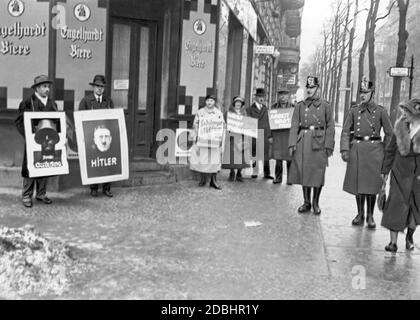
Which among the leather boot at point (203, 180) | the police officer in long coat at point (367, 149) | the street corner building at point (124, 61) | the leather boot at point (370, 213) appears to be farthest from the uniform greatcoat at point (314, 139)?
the street corner building at point (124, 61)

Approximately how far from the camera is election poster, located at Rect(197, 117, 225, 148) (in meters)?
9.90

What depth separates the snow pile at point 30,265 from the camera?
457 centimetres

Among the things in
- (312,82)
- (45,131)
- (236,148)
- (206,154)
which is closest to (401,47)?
(236,148)

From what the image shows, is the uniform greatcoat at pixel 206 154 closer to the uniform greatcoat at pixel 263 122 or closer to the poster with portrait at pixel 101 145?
the uniform greatcoat at pixel 263 122

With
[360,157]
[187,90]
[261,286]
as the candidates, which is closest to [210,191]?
[187,90]

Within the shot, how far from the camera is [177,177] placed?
1040 cm

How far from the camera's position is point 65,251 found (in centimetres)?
545

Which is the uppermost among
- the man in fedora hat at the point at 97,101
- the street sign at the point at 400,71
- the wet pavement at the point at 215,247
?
the street sign at the point at 400,71

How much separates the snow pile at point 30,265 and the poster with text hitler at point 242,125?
5921mm

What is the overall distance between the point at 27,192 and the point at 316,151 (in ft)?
13.8

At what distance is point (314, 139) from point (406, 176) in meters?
2.06

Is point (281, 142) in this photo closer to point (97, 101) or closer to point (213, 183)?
point (213, 183)

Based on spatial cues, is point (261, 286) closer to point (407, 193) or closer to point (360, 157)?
point (407, 193)

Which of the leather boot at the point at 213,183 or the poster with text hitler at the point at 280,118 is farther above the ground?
the poster with text hitler at the point at 280,118
